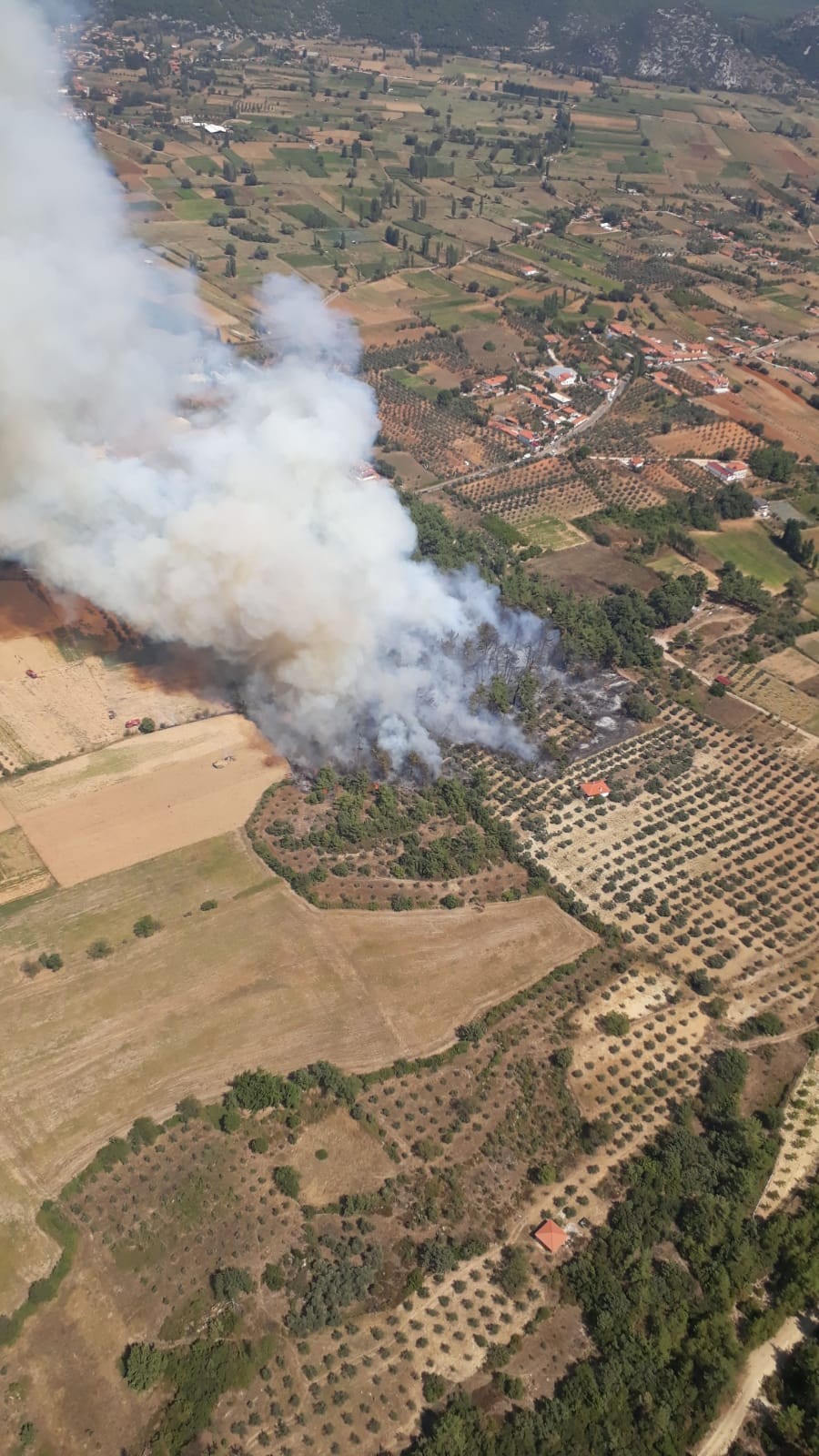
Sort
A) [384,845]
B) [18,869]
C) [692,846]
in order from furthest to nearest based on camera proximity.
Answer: [692,846]
[384,845]
[18,869]

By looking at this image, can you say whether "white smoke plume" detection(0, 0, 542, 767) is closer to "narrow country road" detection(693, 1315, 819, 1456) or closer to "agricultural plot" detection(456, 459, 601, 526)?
"agricultural plot" detection(456, 459, 601, 526)

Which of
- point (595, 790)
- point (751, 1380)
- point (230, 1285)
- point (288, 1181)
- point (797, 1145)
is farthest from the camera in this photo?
point (595, 790)

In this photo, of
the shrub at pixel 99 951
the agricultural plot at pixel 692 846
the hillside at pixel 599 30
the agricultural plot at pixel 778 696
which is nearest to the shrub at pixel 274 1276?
the shrub at pixel 99 951

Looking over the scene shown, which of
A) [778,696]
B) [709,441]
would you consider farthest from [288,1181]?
[709,441]

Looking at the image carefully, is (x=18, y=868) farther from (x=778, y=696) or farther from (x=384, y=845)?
(x=778, y=696)

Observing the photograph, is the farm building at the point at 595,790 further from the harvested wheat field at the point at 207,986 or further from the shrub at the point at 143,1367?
the shrub at the point at 143,1367
